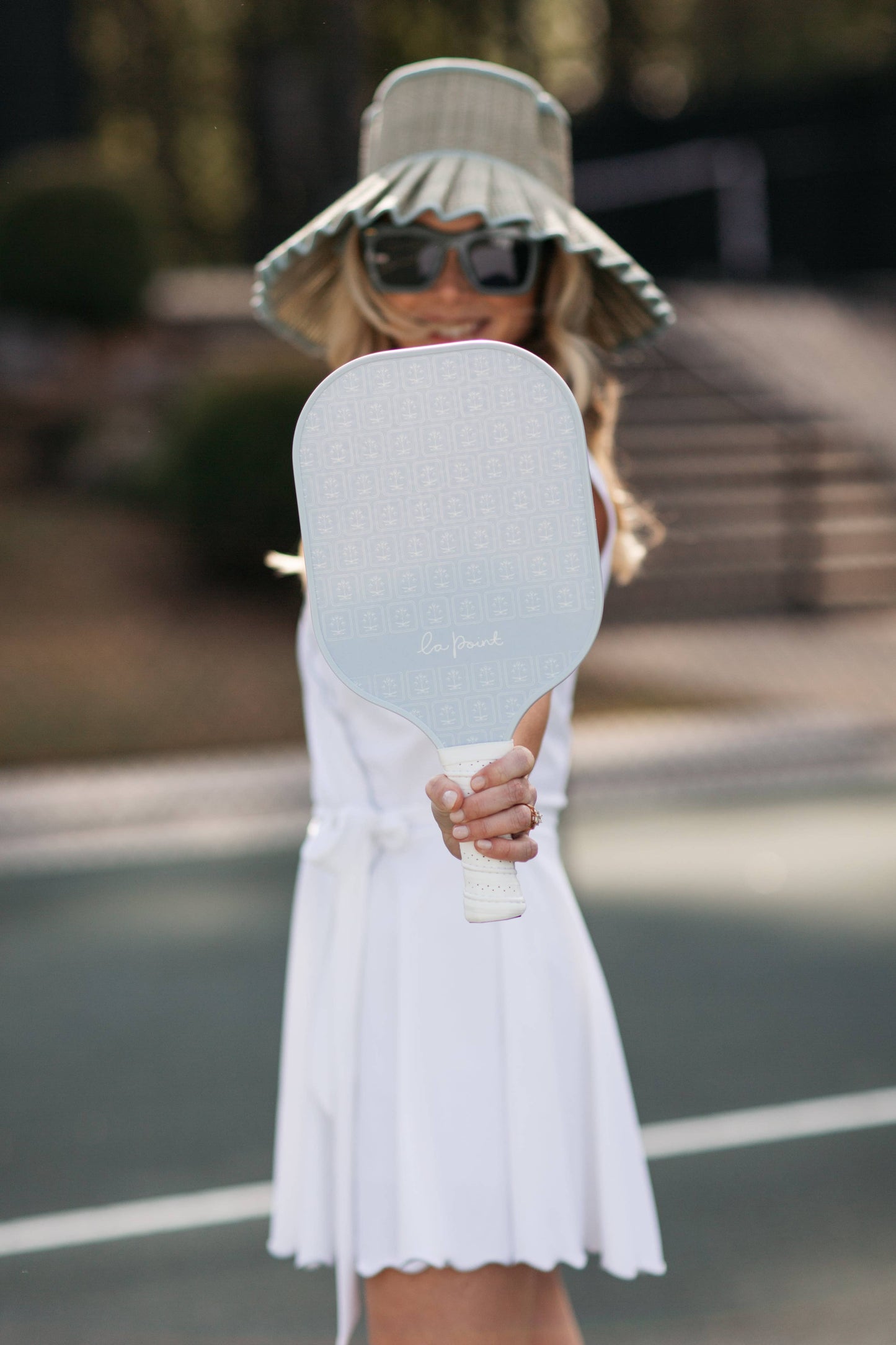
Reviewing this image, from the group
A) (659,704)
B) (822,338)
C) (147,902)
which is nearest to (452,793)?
(147,902)

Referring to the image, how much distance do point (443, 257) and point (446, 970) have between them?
1.03 meters

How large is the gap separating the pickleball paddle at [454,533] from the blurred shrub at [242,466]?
11289mm

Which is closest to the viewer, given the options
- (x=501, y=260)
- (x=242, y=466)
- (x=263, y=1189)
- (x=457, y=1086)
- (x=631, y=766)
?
(x=457, y=1086)

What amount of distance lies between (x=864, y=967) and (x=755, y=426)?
468 inches

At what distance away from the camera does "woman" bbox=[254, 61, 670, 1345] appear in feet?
7.34

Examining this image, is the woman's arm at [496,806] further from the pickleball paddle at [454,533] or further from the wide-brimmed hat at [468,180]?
the wide-brimmed hat at [468,180]

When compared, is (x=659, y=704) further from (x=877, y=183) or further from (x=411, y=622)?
(x=877, y=183)

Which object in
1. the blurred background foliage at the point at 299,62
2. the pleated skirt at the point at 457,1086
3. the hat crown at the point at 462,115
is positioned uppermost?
the blurred background foliage at the point at 299,62

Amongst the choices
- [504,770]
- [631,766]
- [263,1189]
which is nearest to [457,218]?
[504,770]

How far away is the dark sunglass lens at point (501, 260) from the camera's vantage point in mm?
2342

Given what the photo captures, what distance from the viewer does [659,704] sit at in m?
11.7

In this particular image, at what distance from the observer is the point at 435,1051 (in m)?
2.26

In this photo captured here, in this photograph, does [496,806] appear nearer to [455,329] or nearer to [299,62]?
[455,329]

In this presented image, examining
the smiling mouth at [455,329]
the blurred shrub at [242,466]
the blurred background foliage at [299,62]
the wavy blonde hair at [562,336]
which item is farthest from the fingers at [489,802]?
the blurred background foliage at [299,62]
